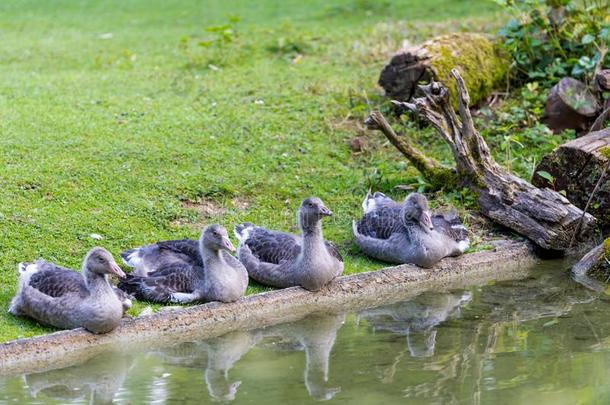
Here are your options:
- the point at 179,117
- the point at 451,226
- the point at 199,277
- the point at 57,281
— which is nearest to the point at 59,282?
the point at 57,281

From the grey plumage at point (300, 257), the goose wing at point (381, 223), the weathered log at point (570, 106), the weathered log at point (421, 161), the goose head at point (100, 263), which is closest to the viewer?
the goose head at point (100, 263)

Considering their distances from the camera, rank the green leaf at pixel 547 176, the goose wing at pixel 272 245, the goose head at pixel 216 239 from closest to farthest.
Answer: the goose head at pixel 216 239 → the goose wing at pixel 272 245 → the green leaf at pixel 547 176

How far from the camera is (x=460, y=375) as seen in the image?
26.2 ft

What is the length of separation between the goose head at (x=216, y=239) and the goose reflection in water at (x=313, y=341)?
734mm

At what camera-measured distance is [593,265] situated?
34.1ft

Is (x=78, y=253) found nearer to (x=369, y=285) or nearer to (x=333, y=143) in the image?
(x=369, y=285)

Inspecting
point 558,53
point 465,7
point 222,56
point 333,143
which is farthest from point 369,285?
point 465,7

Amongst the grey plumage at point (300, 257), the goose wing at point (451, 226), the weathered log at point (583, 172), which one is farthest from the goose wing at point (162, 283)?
the weathered log at point (583, 172)

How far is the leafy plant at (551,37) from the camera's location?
14.2m

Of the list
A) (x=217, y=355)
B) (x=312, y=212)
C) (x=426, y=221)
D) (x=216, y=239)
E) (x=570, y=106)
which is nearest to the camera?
(x=217, y=355)

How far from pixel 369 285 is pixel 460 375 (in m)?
A: 1.98

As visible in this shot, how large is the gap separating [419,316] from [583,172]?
2.70m

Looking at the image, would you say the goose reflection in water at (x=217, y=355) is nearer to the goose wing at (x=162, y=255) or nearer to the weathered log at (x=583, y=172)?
the goose wing at (x=162, y=255)

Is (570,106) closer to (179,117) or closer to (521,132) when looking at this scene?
(521,132)
